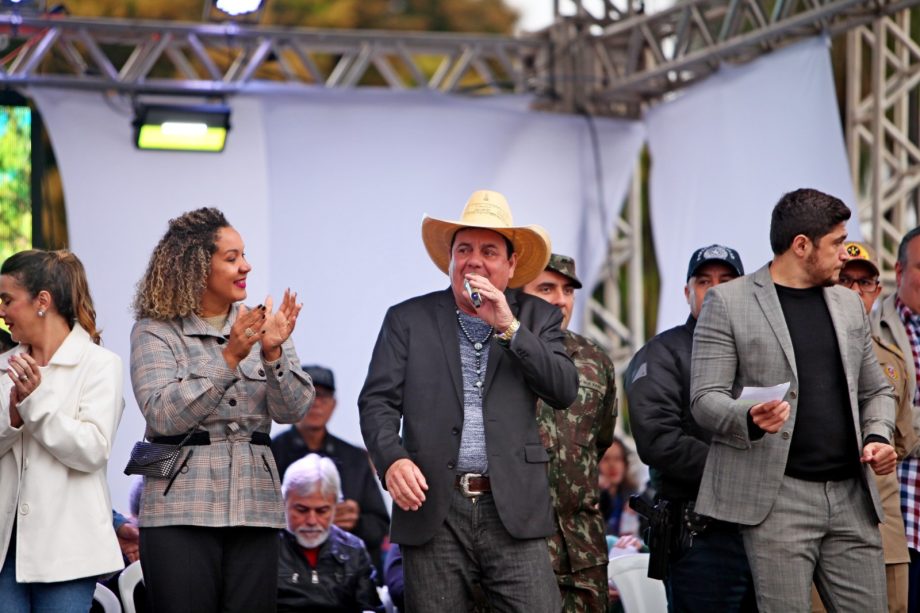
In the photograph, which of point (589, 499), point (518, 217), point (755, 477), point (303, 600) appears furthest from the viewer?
point (518, 217)

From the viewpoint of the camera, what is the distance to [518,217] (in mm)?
8648

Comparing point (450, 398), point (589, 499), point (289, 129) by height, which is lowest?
point (589, 499)

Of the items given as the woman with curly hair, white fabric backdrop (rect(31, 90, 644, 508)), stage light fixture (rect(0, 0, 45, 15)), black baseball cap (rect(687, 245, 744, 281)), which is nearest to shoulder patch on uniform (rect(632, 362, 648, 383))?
black baseball cap (rect(687, 245, 744, 281))

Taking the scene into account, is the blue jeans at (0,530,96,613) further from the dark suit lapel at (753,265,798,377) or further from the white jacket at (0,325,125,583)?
the dark suit lapel at (753,265,798,377)

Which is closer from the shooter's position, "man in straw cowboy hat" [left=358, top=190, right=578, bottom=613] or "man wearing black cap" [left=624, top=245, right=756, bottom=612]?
"man in straw cowboy hat" [left=358, top=190, right=578, bottom=613]

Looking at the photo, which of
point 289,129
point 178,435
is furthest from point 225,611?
point 289,129

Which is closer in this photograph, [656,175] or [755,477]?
[755,477]

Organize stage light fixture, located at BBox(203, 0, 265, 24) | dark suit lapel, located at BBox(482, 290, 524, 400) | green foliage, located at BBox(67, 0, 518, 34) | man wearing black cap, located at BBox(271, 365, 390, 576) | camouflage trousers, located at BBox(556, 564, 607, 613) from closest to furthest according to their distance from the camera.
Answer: dark suit lapel, located at BBox(482, 290, 524, 400) → camouflage trousers, located at BBox(556, 564, 607, 613) → man wearing black cap, located at BBox(271, 365, 390, 576) → stage light fixture, located at BBox(203, 0, 265, 24) → green foliage, located at BBox(67, 0, 518, 34)

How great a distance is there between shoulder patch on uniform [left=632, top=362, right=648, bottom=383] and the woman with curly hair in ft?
4.78

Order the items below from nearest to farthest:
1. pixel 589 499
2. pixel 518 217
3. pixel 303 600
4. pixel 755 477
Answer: pixel 755 477
pixel 589 499
pixel 303 600
pixel 518 217

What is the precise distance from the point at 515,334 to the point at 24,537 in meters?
1.60

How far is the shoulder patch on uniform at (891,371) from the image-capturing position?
5.00 metres

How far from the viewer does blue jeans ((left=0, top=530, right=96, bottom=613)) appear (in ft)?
13.2

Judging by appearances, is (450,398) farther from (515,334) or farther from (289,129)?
(289,129)
